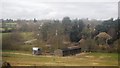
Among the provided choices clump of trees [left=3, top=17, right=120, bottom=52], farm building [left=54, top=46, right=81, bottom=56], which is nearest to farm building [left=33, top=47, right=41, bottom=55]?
clump of trees [left=3, top=17, right=120, bottom=52]

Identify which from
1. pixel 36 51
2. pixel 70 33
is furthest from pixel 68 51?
pixel 36 51

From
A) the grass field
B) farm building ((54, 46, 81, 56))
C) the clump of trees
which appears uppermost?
the clump of trees

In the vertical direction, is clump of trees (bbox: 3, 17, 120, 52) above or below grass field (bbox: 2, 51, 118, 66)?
above

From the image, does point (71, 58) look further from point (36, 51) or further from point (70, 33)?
point (36, 51)

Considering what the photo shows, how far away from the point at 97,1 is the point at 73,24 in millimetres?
2050

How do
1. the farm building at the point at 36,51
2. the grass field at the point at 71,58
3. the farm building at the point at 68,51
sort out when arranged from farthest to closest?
the farm building at the point at 68,51 → the farm building at the point at 36,51 → the grass field at the point at 71,58

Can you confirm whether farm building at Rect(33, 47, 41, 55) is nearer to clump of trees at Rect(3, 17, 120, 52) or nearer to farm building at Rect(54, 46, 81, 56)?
clump of trees at Rect(3, 17, 120, 52)

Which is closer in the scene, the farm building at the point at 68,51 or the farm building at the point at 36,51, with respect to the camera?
the farm building at the point at 36,51

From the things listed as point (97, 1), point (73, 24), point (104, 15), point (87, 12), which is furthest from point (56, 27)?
point (97, 1)

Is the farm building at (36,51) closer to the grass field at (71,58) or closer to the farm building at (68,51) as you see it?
the grass field at (71,58)

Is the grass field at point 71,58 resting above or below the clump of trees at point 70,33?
below

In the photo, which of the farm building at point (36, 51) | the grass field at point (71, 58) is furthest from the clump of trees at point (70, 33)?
the grass field at point (71, 58)

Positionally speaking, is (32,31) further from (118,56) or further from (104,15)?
(118,56)

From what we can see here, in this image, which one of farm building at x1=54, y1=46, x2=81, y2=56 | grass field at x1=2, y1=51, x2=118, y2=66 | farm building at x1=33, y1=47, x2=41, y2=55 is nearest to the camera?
grass field at x1=2, y1=51, x2=118, y2=66
